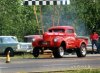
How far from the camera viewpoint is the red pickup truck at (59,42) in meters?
30.1

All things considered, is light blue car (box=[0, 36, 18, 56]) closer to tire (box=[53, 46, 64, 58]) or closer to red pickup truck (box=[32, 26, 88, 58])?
red pickup truck (box=[32, 26, 88, 58])

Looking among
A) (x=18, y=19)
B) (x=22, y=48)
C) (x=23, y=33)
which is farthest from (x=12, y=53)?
(x=23, y=33)

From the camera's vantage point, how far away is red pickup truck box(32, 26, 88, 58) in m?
30.1

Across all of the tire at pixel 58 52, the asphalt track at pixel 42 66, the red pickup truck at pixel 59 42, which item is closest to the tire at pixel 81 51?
the red pickup truck at pixel 59 42

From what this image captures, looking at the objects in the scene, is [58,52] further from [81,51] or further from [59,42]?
[81,51]

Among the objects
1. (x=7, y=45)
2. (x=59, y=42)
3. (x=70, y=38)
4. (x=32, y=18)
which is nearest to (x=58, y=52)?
(x=59, y=42)

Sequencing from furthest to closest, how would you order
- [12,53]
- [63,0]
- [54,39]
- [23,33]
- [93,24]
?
[23,33]
[93,24]
[12,53]
[54,39]
[63,0]

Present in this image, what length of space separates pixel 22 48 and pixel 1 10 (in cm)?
1372

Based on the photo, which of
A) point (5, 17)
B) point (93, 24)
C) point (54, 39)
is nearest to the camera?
point (54, 39)

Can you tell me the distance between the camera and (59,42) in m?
30.0

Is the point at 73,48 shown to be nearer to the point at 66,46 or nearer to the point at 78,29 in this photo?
the point at 66,46

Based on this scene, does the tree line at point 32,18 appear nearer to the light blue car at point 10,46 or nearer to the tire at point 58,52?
the light blue car at point 10,46

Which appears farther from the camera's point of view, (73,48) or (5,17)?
(5,17)

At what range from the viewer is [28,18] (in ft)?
235
